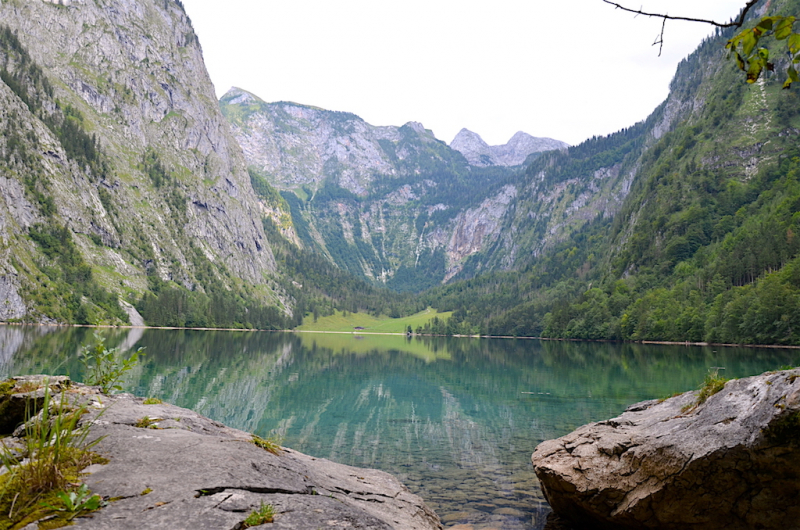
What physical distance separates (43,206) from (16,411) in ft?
726

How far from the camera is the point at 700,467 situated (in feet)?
34.9

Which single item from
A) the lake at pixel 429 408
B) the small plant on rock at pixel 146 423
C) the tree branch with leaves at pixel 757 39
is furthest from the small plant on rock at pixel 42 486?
the lake at pixel 429 408

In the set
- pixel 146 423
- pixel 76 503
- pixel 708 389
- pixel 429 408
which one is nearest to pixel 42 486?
pixel 76 503

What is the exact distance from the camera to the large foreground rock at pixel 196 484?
6195mm

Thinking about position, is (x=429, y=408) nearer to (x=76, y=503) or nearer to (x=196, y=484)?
(x=196, y=484)

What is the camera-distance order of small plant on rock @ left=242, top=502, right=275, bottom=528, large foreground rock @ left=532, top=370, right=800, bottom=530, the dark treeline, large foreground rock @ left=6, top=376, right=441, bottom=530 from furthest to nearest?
the dark treeline < large foreground rock @ left=532, top=370, right=800, bottom=530 < small plant on rock @ left=242, top=502, right=275, bottom=528 < large foreground rock @ left=6, top=376, right=441, bottom=530

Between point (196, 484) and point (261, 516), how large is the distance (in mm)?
1269

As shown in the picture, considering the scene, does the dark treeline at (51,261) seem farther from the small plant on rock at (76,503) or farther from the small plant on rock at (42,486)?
the small plant on rock at (76,503)

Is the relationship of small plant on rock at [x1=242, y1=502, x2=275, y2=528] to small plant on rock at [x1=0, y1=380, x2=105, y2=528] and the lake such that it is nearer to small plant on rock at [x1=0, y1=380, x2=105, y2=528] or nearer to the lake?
small plant on rock at [x1=0, y1=380, x2=105, y2=528]

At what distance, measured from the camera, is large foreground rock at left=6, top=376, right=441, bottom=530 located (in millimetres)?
6195

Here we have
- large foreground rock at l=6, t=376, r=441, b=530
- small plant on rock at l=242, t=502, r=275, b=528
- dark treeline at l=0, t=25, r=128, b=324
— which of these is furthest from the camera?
dark treeline at l=0, t=25, r=128, b=324

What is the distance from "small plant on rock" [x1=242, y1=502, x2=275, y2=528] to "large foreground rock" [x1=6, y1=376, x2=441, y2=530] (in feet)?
0.30

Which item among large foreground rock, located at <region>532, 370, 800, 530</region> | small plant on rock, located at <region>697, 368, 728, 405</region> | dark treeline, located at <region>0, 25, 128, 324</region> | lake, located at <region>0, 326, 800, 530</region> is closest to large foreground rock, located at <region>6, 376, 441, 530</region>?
large foreground rock, located at <region>532, 370, 800, 530</region>

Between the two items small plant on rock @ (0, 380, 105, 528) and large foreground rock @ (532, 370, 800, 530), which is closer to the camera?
small plant on rock @ (0, 380, 105, 528)
